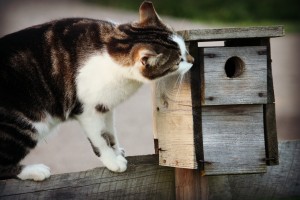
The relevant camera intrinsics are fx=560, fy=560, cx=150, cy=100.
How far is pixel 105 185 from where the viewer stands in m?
2.61

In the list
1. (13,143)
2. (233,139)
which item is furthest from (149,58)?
(13,143)

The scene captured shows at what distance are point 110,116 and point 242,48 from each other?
82 cm

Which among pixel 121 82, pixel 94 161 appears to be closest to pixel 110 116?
pixel 121 82

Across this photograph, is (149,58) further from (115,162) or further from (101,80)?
(115,162)

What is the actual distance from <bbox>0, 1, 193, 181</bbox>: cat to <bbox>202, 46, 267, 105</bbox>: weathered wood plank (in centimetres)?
19

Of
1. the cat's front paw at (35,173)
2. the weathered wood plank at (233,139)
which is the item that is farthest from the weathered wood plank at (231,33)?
the cat's front paw at (35,173)

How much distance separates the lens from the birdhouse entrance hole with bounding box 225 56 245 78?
105 inches

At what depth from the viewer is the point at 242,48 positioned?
2645 millimetres

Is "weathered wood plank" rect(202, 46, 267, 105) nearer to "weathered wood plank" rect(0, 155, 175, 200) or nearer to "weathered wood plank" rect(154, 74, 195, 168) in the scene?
"weathered wood plank" rect(154, 74, 195, 168)

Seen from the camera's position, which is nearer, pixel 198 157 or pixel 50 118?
pixel 198 157

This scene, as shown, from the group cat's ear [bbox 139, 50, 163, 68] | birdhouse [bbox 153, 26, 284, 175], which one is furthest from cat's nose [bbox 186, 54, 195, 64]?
cat's ear [bbox 139, 50, 163, 68]

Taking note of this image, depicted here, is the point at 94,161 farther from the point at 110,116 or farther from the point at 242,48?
the point at 242,48

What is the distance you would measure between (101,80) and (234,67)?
67 centimetres

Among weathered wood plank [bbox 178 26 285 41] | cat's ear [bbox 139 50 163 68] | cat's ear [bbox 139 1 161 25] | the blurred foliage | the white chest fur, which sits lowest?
the blurred foliage
